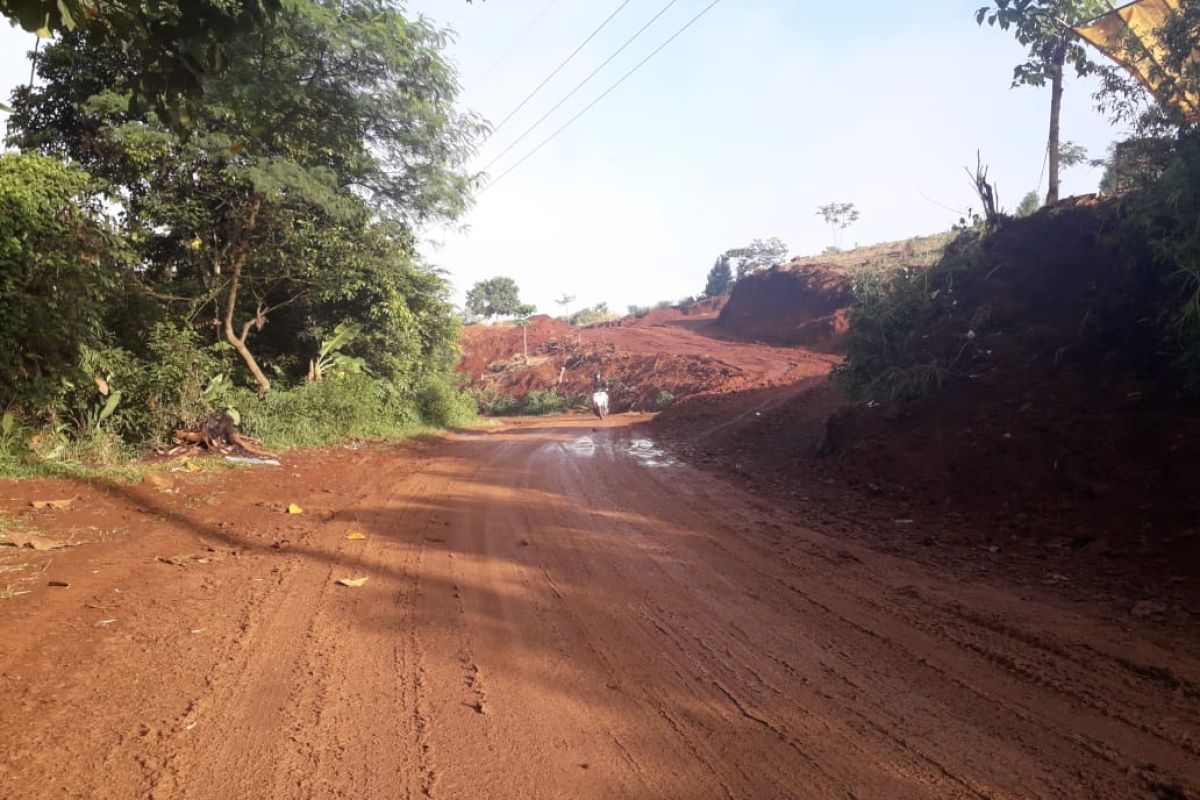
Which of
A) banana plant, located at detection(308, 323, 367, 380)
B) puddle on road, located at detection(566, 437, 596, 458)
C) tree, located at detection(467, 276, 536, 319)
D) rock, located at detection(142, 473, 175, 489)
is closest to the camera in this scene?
rock, located at detection(142, 473, 175, 489)

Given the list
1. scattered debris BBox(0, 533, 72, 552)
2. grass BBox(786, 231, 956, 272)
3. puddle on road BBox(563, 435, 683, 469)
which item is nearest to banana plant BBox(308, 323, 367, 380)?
puddle on road BBox(563, 435, 683, 469)

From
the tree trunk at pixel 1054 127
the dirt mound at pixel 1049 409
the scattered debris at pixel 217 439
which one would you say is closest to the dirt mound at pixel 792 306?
the tree trunk at pixel 1054 127

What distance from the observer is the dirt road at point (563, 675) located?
2.69 meters

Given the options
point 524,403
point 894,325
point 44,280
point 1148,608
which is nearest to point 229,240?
point 44,280

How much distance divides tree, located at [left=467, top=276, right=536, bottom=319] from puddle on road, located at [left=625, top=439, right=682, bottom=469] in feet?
136

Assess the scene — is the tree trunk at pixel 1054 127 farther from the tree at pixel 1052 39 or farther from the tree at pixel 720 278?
the tree at pixel 720 278

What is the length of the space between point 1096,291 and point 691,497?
19.5 ft

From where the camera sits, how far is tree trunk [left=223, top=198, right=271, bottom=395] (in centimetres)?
1249

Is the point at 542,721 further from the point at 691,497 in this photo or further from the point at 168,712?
the point at 691,497

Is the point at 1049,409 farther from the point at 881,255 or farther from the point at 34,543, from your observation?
the point at 881,255

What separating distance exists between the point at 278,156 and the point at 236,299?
3.63 metres

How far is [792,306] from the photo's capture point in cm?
3700

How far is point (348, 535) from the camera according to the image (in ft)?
21.5

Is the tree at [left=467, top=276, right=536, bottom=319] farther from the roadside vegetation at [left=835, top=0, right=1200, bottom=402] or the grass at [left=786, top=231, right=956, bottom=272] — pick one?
the roadside vegetation at [left=835, top=0, right=1200, bottom=402]
